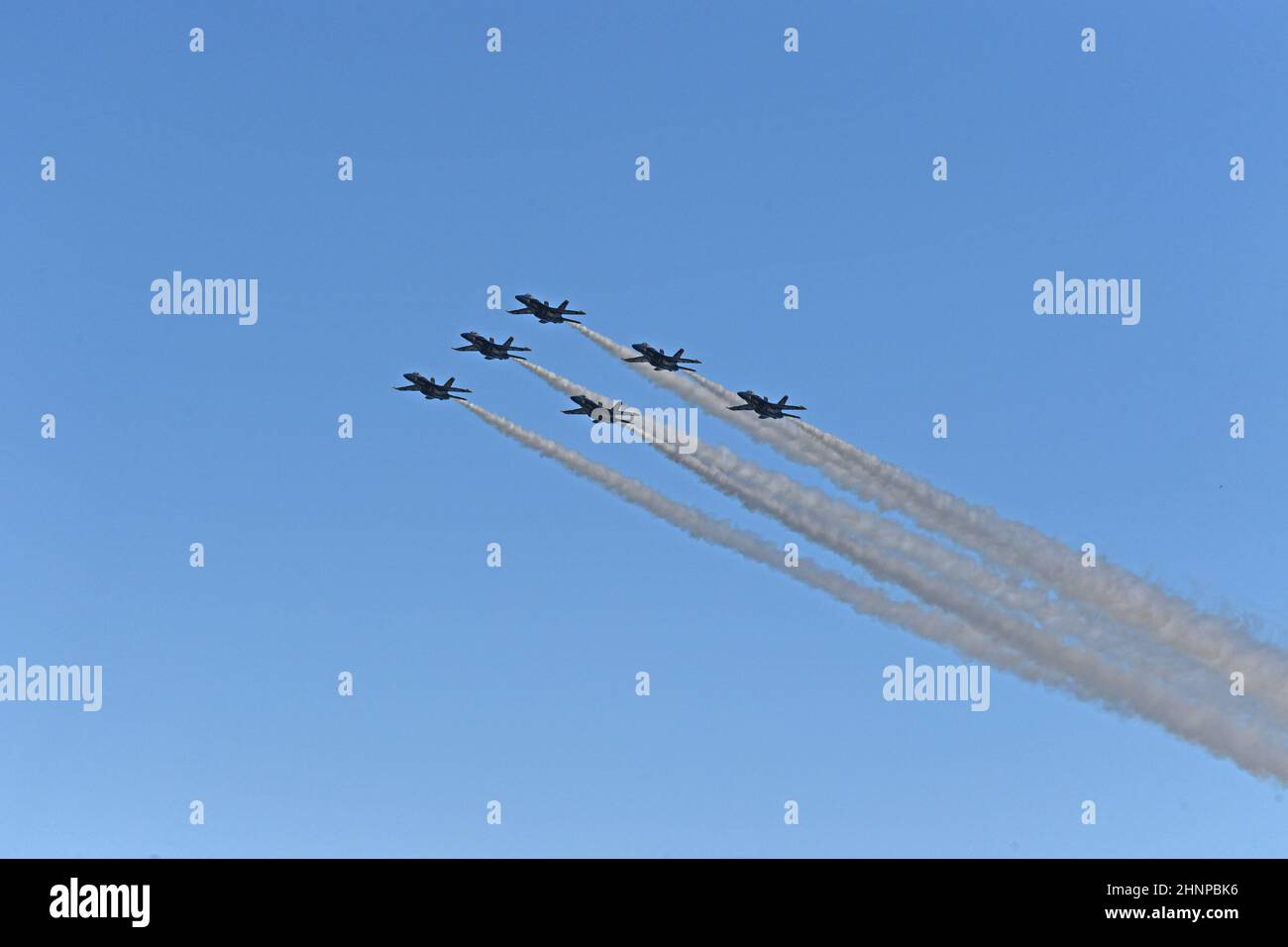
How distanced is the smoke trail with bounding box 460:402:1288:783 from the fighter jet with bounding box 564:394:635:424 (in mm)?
5072

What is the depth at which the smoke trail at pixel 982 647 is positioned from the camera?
120 metres

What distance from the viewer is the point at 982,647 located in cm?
12725

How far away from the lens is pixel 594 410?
136 metres

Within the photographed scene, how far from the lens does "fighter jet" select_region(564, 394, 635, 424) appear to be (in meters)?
136

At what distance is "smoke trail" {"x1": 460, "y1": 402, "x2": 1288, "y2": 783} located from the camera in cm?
11988

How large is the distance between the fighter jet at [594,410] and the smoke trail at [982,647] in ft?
16.6

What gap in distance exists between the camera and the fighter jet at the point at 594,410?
5364 inches

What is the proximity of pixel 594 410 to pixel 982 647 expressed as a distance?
25.6 meters

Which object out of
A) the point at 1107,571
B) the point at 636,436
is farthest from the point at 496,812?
the point at 1107,571
